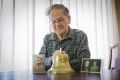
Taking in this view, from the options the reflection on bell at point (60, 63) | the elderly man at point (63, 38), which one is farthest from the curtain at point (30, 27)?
the reflection on bell at point (60, 63)

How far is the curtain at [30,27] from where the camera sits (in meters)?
2.88

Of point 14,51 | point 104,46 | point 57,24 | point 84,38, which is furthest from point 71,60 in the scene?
point 104,46

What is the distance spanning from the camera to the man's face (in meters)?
1.83

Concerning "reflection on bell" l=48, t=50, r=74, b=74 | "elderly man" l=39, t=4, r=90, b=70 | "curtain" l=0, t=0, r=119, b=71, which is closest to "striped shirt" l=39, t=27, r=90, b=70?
"elderly man" l=39, t=4, r=90, b=70

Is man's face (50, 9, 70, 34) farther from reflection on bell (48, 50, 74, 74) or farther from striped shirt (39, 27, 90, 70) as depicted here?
reflection on bell (48, 50, 74, 74)

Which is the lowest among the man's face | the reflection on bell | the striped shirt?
the reflection on bell

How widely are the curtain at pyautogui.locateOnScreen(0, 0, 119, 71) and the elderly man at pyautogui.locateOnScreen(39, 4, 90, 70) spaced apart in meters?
0.98

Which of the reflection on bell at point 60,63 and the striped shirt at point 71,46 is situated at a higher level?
the striped shirt at point 71,46

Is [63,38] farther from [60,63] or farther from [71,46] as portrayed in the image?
[60,63]

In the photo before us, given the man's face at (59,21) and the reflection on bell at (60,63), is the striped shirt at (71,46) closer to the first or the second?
the man's face at (59,21)

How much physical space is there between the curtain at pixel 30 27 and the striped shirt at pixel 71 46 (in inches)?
38.8

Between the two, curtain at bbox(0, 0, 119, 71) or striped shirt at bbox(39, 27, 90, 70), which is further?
curtain at bbox(0, 0, 119, 71)

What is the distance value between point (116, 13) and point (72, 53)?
2169 mm

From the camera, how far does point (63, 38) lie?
6.32 ft
